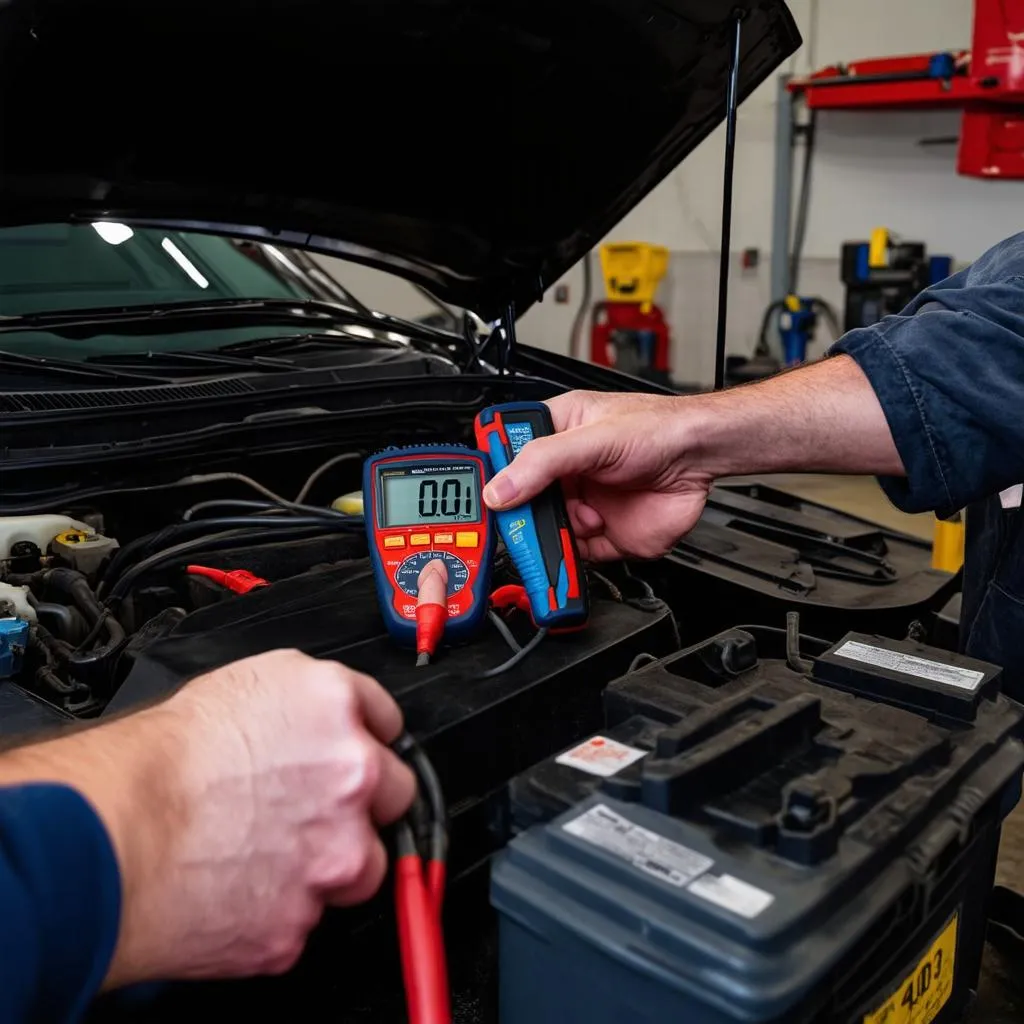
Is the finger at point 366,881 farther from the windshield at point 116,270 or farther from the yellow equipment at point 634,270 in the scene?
the yellow equipment at point 634,270

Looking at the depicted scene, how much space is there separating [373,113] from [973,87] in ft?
9.85

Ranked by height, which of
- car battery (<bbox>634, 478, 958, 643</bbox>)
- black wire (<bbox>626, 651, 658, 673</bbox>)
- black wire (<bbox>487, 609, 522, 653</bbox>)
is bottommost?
car battery (<bbox>634, 478, 958, 643</bbox>)

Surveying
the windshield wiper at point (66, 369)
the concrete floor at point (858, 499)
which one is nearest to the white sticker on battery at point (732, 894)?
the windshield wiper at point (66, 369)

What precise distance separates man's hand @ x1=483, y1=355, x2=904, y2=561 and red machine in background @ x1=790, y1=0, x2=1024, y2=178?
9.68 ft

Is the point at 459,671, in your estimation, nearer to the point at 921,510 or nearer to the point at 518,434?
the point at 518,434

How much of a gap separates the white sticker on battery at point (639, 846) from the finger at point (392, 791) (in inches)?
3.8

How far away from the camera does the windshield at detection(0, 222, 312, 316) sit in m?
1.45

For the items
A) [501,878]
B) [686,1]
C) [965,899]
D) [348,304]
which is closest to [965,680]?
[965,899]

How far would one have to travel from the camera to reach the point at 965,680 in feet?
2.25

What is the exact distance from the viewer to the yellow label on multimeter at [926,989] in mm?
582

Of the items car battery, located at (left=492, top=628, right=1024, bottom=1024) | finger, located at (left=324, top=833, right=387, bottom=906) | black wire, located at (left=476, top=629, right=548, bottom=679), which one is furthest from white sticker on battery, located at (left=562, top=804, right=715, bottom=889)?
black wire, located at (left=476, top=629, right=548, bottom=679)

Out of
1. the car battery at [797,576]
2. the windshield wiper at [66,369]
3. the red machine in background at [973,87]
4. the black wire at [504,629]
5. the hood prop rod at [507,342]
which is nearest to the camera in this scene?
the black wire at [504,629]

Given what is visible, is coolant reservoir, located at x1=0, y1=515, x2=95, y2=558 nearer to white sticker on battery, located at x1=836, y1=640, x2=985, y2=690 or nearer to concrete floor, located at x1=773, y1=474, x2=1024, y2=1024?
white sticker on battery, located at x1=836, y1=640, x2=985, y2=690

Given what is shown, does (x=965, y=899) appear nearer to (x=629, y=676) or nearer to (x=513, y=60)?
(x=629, y=676)
